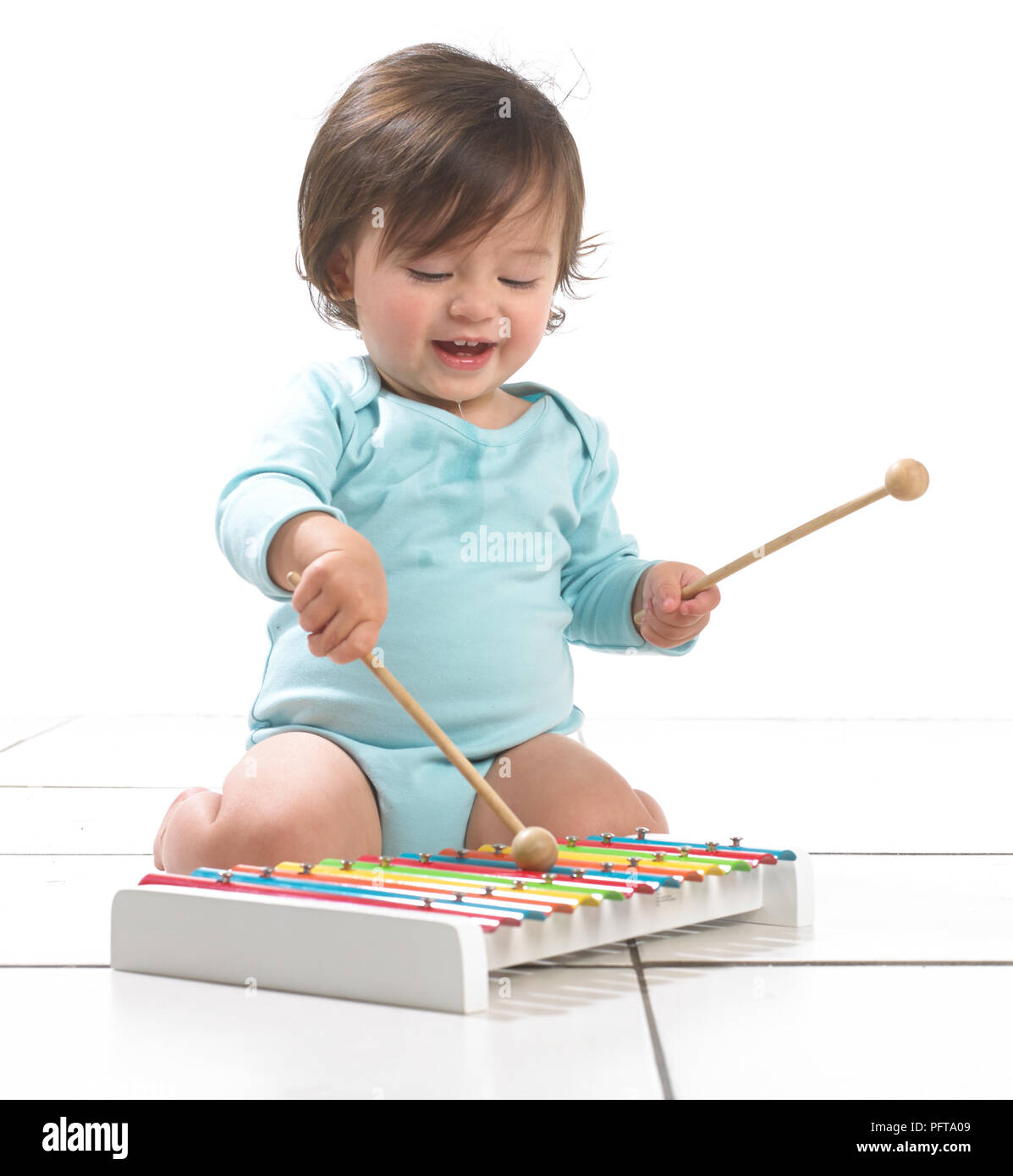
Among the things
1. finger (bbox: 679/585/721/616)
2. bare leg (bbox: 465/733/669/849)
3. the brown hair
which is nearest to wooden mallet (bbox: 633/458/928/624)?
finger (bbox: 679/585/721/616)

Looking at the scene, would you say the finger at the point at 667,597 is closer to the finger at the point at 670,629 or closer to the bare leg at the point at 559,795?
the finger at the point at 670,629

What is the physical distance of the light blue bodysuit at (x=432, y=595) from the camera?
3.56 feet

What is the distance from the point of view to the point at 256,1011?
2.54 feet

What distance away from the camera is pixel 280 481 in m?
1.01

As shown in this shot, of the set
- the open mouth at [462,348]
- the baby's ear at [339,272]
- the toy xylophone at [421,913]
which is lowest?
the toy xylophone at [421,913]

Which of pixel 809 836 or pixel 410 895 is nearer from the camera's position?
pixel 410 895

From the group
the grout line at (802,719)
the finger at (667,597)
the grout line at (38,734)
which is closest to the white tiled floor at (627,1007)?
the finger at (667,597)

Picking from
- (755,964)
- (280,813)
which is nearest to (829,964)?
(755,964)

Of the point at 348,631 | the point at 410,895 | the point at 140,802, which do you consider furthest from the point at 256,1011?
the point at 140,802

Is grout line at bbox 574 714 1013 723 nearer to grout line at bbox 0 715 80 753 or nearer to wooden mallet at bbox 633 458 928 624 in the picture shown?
grout line at bbox 0 715 80 753

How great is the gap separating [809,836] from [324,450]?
0.56 m
